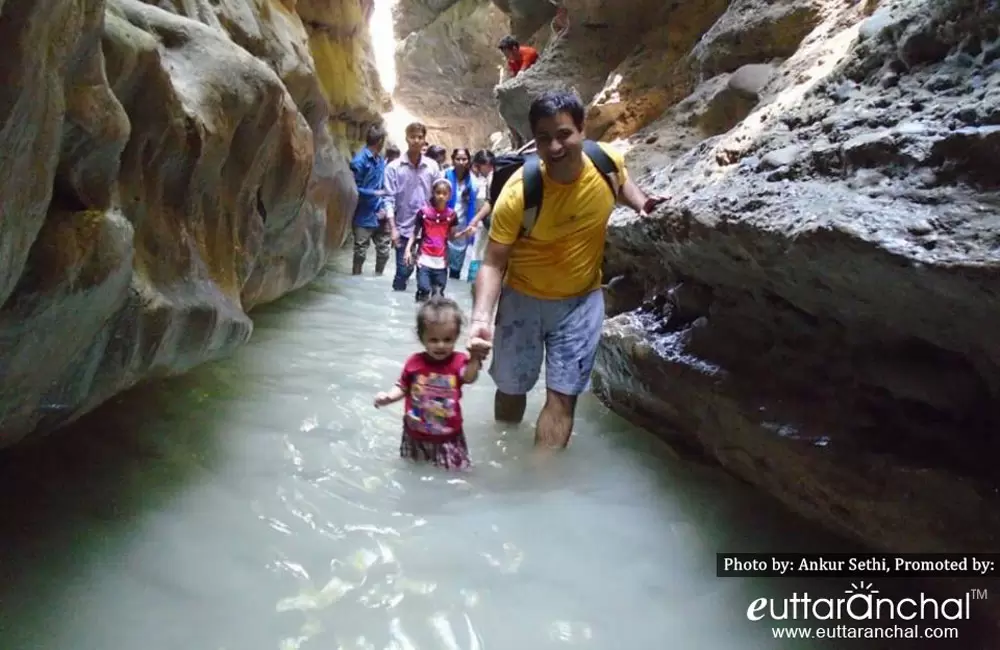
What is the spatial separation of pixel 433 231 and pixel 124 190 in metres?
5.22

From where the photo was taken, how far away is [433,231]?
25.3ft

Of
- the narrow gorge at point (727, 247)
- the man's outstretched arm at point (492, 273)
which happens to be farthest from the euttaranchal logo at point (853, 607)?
the man's outstretched arm at point (492, 273)

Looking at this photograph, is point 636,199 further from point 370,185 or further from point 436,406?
point 370,185

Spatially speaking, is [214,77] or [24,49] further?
[214,77]

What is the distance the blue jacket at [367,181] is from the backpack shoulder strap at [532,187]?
18.6 feet

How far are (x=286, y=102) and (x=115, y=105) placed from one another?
1929mm

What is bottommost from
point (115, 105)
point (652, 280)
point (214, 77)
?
point (652, 280)

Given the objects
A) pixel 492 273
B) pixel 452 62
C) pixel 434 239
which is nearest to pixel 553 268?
pixel 492 273

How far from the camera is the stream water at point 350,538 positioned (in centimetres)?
225

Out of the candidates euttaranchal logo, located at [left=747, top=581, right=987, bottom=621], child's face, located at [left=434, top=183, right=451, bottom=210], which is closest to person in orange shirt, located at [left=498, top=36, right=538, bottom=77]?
child's face, located at [left=434, top=183, right=451, bottom=210]

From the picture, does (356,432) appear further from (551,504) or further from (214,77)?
(214,77)

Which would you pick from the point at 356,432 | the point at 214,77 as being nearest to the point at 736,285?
the point at 356,432

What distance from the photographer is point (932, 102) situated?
254 cm

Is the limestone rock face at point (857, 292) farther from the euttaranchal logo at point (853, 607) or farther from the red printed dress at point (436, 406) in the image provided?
the red printed dress at point (436, 406)
